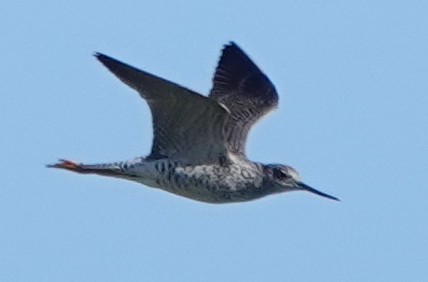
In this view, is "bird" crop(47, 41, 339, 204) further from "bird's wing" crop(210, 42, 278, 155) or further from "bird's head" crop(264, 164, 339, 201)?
"bird's wing" crop(210, 42, 278, 155)

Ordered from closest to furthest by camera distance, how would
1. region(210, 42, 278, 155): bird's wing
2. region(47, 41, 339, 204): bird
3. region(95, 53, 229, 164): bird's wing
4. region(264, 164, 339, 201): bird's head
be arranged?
region(95, 53, 229, 164): bird's wing, region(47, 41, 339, 204): bird, region(264, 164, 339, 201): bird's head, region(210, 42, 278, 155): bird's wing

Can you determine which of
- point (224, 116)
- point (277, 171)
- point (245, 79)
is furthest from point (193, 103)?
point (245, 79)

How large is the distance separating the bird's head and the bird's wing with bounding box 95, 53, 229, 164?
1.69 feet

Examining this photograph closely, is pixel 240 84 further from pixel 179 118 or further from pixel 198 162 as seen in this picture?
pixel 179 118

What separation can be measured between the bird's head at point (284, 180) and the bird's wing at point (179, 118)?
1.69 feet

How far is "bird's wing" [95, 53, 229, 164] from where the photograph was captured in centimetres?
1277

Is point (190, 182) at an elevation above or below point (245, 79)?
below

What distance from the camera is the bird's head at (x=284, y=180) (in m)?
14.1

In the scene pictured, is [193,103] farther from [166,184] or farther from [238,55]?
[238,55]

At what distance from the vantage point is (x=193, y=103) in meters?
13.1

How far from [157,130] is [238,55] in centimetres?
231

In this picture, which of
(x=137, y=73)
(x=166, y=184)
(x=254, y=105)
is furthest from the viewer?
(x=254, y=105)

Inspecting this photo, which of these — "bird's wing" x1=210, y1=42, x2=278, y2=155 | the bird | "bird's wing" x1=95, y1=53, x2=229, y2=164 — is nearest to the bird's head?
the bird

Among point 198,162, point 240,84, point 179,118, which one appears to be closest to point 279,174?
point 198,162
